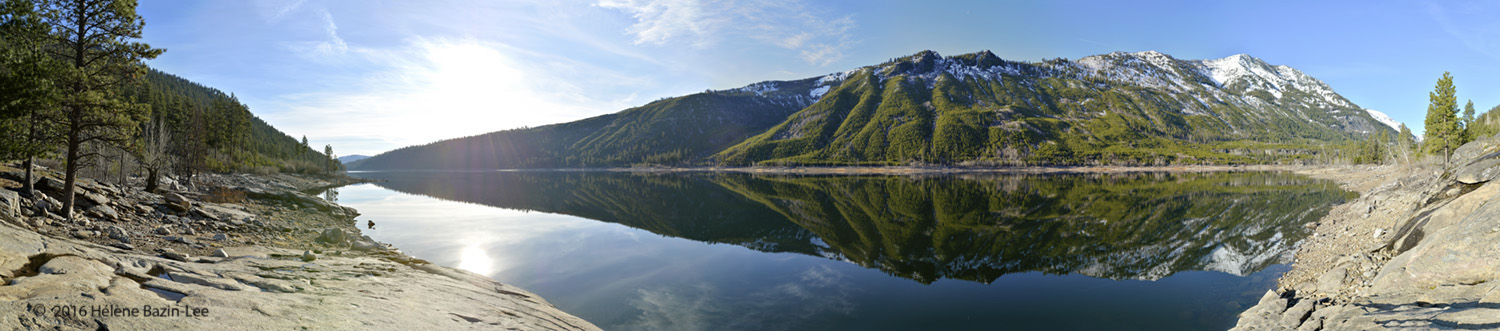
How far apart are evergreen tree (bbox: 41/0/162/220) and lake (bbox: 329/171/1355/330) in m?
11.1

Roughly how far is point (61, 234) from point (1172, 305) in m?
33.9

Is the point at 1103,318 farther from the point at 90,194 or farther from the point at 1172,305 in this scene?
the point at 90,194

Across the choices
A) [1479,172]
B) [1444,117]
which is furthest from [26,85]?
[1444,117]

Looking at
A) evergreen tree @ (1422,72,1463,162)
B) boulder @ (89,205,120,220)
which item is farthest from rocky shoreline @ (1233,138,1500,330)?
evergreen tree @ (1422,72,1463,162)

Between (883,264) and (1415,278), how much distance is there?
15053mm

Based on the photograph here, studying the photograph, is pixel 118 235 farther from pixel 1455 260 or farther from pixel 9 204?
pixel 1455 260

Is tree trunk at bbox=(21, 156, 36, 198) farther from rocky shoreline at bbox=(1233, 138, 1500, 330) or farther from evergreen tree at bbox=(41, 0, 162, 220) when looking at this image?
rocky shoreline at bbox=(1233, 138, 1500, 330)

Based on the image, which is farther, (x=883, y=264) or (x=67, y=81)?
(x=883, y=264)

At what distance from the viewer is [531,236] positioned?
104ft

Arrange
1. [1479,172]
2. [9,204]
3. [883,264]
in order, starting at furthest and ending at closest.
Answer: [883,264] → [1479,172] → [9,204]

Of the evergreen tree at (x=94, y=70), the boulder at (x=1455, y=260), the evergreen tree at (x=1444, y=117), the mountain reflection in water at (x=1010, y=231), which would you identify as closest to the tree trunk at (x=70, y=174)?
the evergreen tree at (x=94, y=70)

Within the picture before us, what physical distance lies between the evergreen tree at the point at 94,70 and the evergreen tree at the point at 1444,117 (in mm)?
115865

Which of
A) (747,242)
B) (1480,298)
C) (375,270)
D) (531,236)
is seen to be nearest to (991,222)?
(747,242)

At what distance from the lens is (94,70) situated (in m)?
18.0
